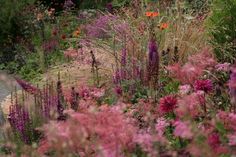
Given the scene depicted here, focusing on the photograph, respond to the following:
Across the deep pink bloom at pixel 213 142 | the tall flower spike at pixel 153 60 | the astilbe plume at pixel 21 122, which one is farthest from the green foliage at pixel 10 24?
the deep pink bloom at pixel 213 142

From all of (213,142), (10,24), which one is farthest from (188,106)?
(10,24)

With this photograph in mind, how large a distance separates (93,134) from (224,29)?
11.7 ft

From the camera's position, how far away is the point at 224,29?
21.4 ft

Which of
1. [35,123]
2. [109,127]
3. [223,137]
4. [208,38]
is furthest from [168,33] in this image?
[109,127]

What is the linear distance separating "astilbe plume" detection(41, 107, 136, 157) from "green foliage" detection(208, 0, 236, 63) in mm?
3335

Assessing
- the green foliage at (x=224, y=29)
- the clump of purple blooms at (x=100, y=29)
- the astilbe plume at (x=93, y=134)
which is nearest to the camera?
the astilbe plume at (x=93, y=134)

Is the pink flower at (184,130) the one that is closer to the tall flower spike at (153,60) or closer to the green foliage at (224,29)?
the tall flower spike at (153,60)

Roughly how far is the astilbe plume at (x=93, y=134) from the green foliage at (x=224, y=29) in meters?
3.34

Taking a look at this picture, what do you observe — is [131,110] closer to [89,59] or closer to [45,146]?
[45,146]

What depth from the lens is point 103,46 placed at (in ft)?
25.9

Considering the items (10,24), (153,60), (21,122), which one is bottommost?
(21,122)

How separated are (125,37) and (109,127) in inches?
160

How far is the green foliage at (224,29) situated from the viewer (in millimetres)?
6450

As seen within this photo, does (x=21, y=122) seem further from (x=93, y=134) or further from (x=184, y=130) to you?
(x=184, y=130)
